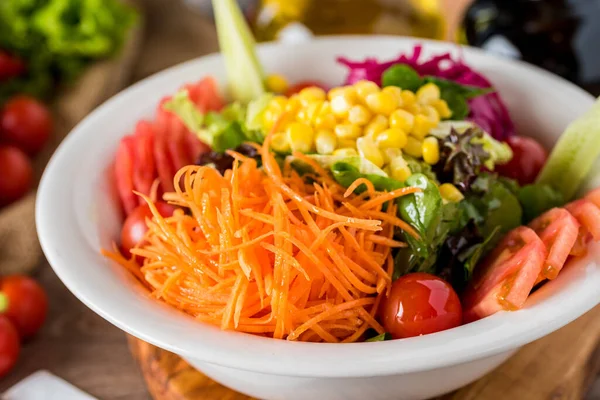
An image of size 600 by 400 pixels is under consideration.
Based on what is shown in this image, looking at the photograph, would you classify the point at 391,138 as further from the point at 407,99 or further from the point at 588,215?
the point at 588,215

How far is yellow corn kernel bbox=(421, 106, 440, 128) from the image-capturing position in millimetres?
1735

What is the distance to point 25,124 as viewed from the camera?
2.63 m

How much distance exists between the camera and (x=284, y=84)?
2232 millimetres

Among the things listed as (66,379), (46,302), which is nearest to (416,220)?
(66,379)

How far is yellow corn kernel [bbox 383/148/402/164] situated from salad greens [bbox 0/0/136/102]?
5.54 ft

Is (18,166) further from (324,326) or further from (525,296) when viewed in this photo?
(525,296)

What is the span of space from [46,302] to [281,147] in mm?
970

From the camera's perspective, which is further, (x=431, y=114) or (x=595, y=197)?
(x=431, y=114)

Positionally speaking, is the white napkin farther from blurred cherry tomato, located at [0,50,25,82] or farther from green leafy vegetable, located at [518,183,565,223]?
blurred cherry tomato, located at [0,50,25,82]

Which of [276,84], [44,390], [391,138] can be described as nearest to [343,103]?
[391,138]

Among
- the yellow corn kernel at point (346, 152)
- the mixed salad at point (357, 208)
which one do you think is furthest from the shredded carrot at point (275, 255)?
the yellow corn kernel at point (346, 152)

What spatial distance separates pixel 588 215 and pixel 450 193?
1.04ft

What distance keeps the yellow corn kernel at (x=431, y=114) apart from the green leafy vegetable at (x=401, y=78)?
0.14 m

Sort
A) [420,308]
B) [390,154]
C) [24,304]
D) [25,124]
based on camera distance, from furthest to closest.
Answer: [25,124] → [24,304] → [390,154] → [420,308]
